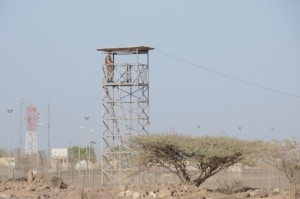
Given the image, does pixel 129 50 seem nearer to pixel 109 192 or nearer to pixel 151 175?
pixel 151 175

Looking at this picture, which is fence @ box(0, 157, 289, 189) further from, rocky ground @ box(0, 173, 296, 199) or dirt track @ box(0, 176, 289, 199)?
dirt track @ box(0, 176, 289, 199)

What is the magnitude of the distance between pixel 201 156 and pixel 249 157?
8.19 ft

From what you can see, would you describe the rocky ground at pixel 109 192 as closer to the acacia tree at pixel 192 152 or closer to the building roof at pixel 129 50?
the acacia tree at pixel 192 152

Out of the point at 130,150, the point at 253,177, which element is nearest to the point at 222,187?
the point at 130,150

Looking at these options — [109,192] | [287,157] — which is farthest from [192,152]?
[109,192]

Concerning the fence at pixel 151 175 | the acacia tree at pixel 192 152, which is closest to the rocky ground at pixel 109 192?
the acacia tree at pixel 192 152

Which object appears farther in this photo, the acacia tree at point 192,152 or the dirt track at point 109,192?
the acacia tree at point 192,152

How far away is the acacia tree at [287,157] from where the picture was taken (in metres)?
33.6

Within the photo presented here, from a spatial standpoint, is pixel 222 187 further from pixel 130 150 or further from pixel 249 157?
pixel 130 150

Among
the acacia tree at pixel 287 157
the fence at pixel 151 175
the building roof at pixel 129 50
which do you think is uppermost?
the building roof at pixel 129 50

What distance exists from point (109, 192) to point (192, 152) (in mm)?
5526

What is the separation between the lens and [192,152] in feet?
119

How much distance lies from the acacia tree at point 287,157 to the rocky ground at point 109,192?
0.90 metres

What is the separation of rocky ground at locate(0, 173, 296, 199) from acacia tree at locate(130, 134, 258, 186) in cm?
179
